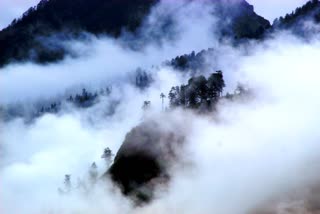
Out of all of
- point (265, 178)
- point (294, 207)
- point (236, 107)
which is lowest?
point (294, 207)

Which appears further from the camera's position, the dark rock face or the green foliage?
the green foliage

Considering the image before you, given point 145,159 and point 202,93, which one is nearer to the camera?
point 145,159

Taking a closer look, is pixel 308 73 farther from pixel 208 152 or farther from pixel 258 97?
pixel 208 152

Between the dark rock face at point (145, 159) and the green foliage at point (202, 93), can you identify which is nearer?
the dark rock face at point (145, 159)

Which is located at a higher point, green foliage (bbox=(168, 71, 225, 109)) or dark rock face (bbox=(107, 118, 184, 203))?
green foliage (bbox=(168, 71, 225, 109))

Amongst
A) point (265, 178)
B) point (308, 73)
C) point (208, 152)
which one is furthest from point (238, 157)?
point (308, 73)

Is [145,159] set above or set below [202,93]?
below

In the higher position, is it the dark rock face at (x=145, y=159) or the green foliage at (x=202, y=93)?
the green foliage at (x=202, y=93)

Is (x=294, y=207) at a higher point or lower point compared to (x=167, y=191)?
lower
